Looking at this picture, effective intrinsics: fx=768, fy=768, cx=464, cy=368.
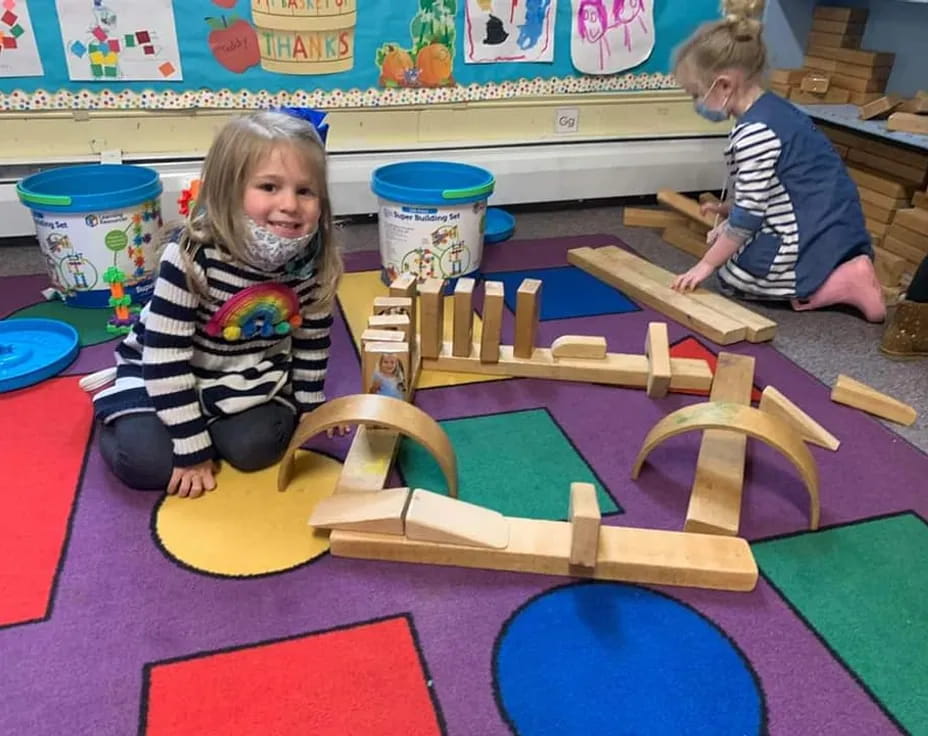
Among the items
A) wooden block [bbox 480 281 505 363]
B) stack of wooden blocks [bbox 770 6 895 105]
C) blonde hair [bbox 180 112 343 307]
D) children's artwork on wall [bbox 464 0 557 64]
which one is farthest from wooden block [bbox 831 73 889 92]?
blonde hair [bbox 180 112 343 307]

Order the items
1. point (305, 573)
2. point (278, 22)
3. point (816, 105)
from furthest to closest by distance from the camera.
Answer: point (816, 105)
point (278, 22)
point (305, 573)

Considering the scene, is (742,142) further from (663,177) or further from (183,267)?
(183,267)

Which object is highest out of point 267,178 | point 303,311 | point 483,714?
point 267,178

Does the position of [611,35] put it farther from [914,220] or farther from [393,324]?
[393,324]

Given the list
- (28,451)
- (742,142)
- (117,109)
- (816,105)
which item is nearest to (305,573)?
(28,451)

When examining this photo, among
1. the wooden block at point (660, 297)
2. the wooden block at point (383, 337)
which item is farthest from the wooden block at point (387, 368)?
the wooden block at point (660, 297)

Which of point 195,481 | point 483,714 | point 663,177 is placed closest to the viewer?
point 483,714

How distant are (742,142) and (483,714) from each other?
1.27m

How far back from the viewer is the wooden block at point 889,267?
1.73m

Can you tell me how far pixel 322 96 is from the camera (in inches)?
75.7

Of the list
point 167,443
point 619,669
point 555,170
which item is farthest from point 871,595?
point 555,170

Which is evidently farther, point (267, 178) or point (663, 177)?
point (663, 177)

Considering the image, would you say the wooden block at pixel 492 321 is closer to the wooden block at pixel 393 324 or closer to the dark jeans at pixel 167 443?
the wooden block at pixel 393 324

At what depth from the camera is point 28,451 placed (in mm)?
1095
